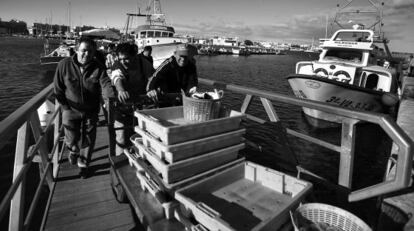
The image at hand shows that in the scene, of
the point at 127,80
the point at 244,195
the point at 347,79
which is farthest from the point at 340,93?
the point at 244,195

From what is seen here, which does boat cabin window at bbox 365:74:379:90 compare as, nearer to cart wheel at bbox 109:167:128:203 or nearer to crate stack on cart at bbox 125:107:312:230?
crate stack on cart at bbox 125:107:312:230

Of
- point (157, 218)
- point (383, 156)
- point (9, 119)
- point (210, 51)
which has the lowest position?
point (383, 156)

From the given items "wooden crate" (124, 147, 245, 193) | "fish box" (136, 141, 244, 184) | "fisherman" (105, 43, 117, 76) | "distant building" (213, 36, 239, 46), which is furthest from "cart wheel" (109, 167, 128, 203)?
"distant building" (213, 36, 239, 46)

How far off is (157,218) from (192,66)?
2417mm

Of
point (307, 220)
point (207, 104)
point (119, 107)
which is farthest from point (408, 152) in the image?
point (119, 107)

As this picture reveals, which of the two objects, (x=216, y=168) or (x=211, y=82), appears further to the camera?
(x=211, y=82)

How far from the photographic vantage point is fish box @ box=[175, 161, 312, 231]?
7.00 feet

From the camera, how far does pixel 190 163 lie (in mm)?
2475

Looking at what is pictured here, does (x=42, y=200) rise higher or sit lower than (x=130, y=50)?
lower

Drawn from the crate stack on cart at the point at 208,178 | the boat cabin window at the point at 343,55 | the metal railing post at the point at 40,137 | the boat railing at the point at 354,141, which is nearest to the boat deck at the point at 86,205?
the metal railing post at the point at 40,137

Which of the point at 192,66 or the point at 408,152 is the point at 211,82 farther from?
the point at 408,152

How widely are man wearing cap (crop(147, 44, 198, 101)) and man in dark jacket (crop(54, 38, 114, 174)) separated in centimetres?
63

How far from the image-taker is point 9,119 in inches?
94.4

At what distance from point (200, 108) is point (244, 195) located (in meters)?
0.97
